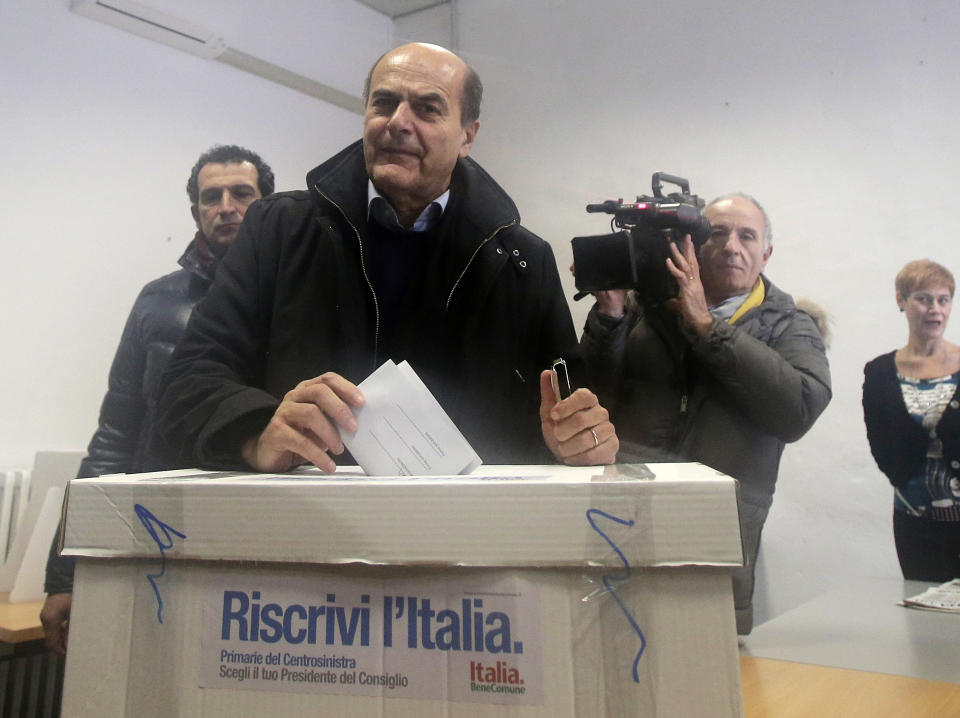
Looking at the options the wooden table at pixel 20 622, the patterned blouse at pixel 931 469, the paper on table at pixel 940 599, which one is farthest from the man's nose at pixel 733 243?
the wooden table at pixel 20 622

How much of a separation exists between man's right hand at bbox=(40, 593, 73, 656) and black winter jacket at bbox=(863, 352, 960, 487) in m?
1.72

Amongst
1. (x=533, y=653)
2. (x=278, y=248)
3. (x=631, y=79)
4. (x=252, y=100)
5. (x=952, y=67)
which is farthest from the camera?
(x=252, y=100)

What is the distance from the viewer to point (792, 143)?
1.64 metres

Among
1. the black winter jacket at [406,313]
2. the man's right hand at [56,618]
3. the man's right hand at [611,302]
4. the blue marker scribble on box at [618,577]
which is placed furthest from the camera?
the man's right hand at [611,302]

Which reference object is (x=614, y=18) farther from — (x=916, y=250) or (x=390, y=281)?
(x=390, y=281)

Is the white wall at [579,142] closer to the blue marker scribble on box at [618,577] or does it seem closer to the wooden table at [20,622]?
the wooden table at [20,622]

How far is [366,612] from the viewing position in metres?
0.50

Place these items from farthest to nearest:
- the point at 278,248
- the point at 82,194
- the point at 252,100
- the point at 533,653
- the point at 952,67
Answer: the point at 252,100 < the point at 82,194 < the point at 952,67 < the point at 278,248 < the point at 533,653

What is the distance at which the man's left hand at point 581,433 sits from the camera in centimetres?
83

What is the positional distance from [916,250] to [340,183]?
3.94 feet

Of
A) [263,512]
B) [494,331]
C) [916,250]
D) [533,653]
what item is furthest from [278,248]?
[916,250]

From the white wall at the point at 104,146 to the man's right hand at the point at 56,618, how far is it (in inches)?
21.9

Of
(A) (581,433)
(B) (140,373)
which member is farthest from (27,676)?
(A) (581,433)

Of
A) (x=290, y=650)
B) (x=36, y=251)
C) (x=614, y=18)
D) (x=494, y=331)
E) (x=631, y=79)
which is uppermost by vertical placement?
(x=614, y=18)
